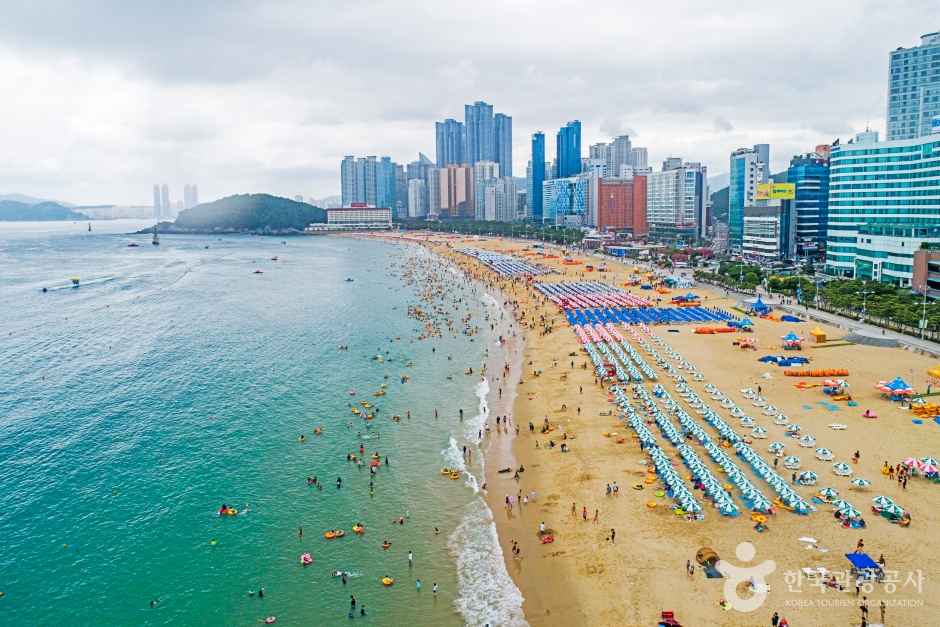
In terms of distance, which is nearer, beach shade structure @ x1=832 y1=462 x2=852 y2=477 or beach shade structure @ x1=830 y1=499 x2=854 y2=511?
beach shade structure @ x1=830 y1=499 x2=854 y2=511

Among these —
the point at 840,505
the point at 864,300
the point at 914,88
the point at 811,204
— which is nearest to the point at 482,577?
the point at 840,505

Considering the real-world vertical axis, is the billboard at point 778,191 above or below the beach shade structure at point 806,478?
above

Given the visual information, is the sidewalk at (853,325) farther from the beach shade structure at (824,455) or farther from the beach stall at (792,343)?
the beach shade structure at (824,455)

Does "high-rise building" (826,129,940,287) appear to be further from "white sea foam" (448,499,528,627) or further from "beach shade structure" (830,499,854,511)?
"white sea foam" (448,499,528,627)

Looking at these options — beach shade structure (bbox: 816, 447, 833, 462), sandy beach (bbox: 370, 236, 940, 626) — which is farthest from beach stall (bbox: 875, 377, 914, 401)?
beach shade structure (bbox: 816, 447, 833, 462)

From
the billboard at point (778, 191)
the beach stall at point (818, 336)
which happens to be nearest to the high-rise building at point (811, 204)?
the billboard at point (778, 191)

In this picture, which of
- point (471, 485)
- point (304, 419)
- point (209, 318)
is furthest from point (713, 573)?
point (209, 318)

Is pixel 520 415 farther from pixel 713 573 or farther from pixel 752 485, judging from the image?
pixel 713 573

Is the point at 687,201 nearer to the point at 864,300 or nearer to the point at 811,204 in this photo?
the point at 811,204
